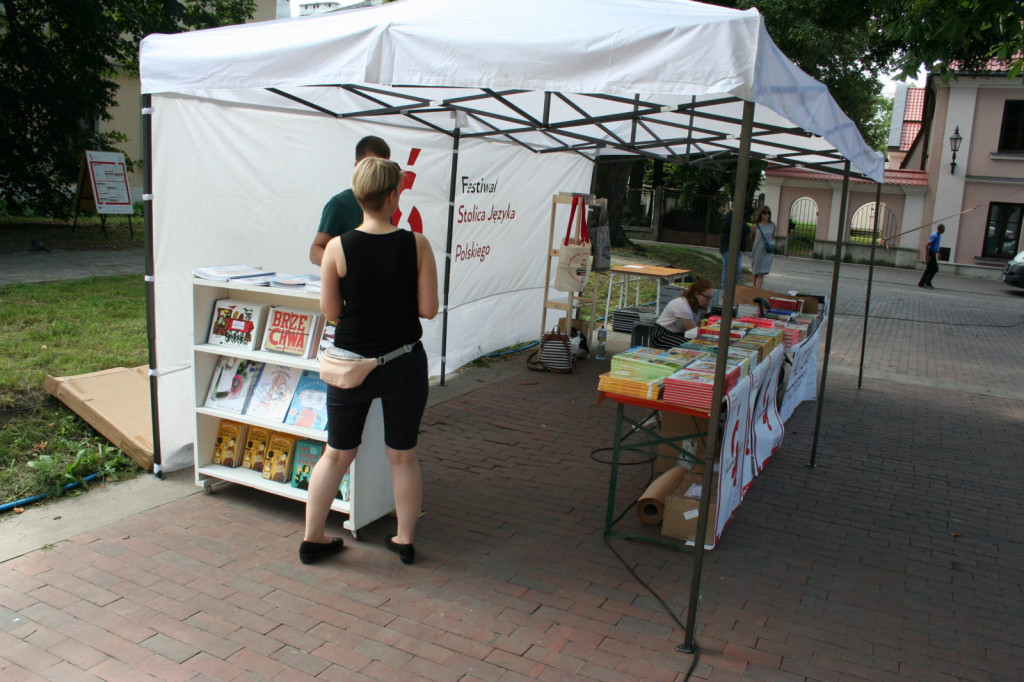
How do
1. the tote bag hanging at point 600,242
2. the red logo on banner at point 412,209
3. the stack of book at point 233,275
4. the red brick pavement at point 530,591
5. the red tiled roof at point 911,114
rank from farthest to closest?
the red tiled roof at point 911,114, the tote bag hanging at point 600,242, the red logo on banner at point 412,209, the stack of book at point 233,275, the red brick pavement at point 530,591

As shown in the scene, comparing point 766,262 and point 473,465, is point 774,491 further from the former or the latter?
point 766,262

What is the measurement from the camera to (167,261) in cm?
496

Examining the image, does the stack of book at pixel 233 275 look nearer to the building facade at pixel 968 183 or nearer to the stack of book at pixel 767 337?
the stack of book at pixel 767 337

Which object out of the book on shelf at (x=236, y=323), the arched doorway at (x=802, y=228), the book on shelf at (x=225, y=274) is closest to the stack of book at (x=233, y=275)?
the book on shelf at (x=225, y=274)

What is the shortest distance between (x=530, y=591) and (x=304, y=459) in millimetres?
1566

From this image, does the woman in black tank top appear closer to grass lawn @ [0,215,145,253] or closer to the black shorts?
the black shorts

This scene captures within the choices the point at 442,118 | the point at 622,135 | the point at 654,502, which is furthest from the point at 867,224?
the point at 654,502

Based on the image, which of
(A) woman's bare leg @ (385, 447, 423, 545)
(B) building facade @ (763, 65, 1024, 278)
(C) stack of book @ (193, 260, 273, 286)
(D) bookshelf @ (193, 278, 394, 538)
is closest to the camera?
(A) woman's bare leg @ (385, 447, 423, 545)

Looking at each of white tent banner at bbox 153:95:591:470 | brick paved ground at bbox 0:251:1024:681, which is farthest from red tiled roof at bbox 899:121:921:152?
brick paved ground at bbox 0:251:1024:681

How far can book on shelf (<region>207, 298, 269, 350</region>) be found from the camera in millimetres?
4523

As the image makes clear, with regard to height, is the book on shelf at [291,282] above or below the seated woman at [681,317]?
above

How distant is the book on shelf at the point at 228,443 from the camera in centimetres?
464

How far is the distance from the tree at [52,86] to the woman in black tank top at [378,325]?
1468cm

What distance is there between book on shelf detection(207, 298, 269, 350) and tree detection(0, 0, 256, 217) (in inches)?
525
